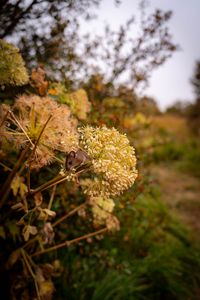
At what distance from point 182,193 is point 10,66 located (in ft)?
18.7

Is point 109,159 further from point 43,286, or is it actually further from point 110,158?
point 43,286

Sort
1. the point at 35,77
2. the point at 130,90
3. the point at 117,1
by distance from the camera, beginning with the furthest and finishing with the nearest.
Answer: the point at 130,90 < the point at 117,1 < the point at 35,77

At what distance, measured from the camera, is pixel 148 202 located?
484 cm

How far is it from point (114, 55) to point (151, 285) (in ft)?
Answer: 7.33

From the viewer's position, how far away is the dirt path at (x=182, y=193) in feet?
17.8

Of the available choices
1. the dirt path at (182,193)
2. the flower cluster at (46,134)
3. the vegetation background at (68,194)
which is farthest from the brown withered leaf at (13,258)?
the dirt path at (182,193)

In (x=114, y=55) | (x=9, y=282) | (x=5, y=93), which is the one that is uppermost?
(x=114, y=55)

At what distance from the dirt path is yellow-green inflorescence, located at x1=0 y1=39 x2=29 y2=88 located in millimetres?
3382

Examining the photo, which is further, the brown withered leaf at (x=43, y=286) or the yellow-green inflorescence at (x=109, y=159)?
the brown withered leaf at (x=43, y=286)

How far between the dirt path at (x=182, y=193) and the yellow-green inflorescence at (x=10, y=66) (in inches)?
133

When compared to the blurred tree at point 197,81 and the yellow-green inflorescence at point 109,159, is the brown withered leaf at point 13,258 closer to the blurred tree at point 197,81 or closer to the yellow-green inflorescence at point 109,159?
the yellow-green inflorescence at point 109,159

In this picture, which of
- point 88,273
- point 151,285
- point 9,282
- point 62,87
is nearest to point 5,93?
point 62,87

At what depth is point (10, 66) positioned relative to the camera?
1504 millimetres

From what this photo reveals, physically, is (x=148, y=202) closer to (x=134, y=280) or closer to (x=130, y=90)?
(x=134, y=280)
